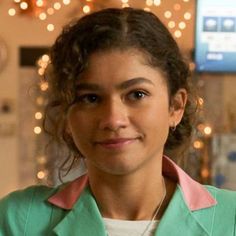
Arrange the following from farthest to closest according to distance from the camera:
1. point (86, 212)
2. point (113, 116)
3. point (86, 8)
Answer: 1. point (86, 8)
2. point (86, 212)
3. point (113, 116)

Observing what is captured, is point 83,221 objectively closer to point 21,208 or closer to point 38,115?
point 21,208

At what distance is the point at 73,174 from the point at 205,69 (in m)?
1.28

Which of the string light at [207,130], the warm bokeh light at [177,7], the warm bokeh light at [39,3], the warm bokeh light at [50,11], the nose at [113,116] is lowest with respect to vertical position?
the string light at [207,130]

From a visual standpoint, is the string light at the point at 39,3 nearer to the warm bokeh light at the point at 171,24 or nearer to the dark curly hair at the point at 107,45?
the warm bokeh light at the point at 171,24

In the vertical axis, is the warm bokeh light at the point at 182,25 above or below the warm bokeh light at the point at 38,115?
above

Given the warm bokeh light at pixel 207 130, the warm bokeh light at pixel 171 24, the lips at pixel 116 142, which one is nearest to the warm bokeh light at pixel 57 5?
→ the warm bokeh light at pixel 171 24

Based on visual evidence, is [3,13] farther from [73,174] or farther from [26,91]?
[73,174]

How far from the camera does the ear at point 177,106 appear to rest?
111 centimetres

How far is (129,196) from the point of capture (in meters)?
1.10

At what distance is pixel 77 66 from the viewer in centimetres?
102

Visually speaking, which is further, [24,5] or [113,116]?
[24,5]

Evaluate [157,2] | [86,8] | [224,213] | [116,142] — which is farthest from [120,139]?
[157,2]

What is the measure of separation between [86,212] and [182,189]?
0.20 metres

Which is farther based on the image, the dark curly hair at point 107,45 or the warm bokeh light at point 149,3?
the warm bokeh light at point 149,3
